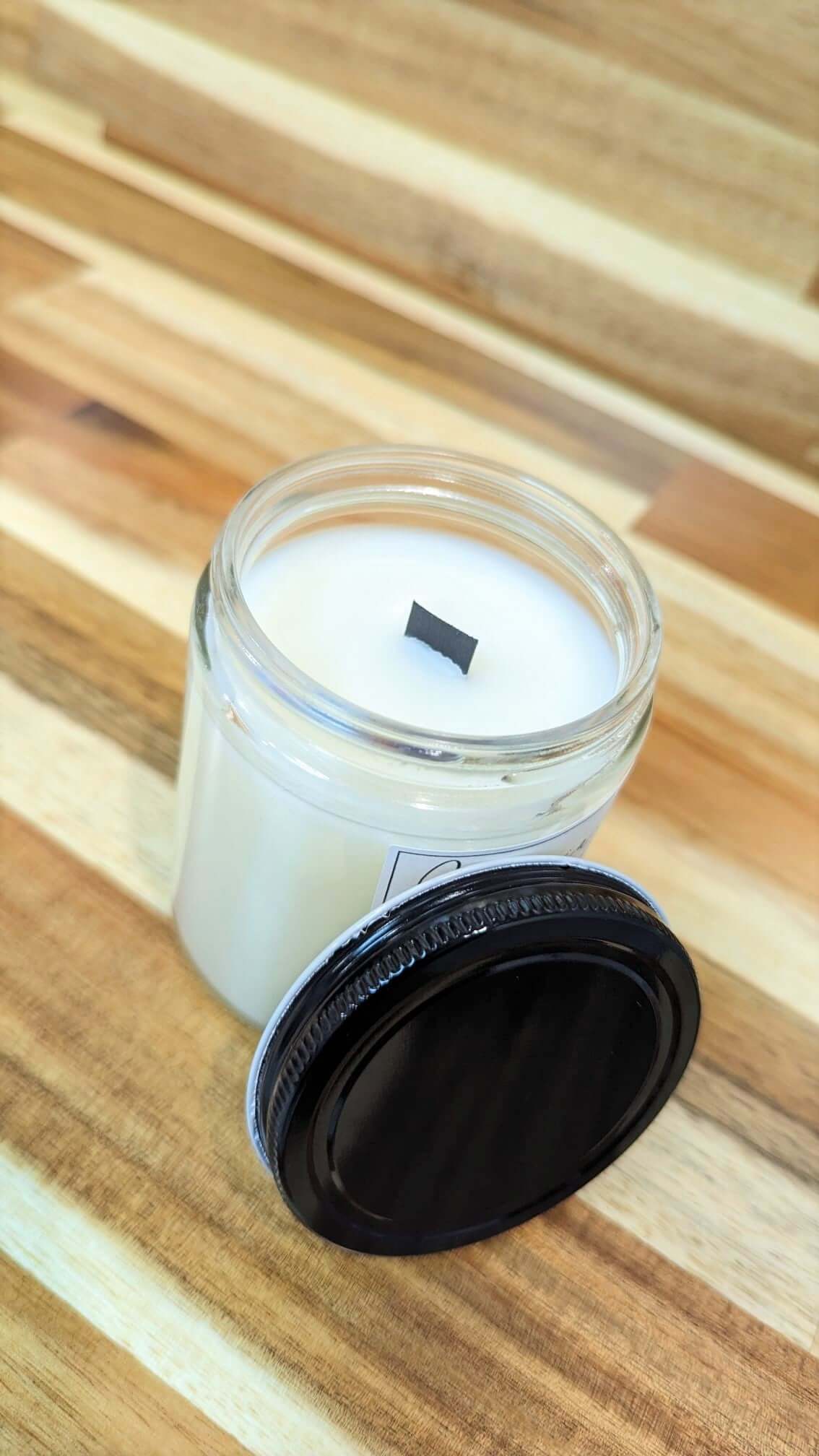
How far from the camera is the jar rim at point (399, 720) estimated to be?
0.36 m

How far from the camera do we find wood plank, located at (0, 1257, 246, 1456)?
37 centimetres

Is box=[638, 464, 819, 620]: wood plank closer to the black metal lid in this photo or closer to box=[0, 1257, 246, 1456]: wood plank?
the black metal lid

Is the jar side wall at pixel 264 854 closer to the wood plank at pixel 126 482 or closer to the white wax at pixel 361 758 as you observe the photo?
the white wax at pixel 361 758

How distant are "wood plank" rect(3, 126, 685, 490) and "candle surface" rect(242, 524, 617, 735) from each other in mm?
A: 382

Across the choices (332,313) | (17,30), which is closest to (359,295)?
(332,313)

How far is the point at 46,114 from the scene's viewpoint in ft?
3.27

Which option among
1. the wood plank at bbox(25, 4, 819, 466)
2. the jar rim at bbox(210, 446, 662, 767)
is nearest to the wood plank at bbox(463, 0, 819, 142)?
the wood plank at bbox(25, 4, 819, 466)

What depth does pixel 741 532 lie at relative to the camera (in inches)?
31.7

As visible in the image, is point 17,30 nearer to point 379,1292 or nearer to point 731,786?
point 731,786

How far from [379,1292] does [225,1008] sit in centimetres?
13

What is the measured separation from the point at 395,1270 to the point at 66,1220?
12 cm

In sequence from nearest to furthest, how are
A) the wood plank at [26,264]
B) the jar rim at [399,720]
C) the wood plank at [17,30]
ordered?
the jar rim at [399,720]
the wood plank at [26,264]
the wood plank at [17,30]

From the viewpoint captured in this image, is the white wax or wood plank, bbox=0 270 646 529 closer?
the white wax


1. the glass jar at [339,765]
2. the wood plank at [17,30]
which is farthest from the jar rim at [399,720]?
the wood plank at [17,30]
